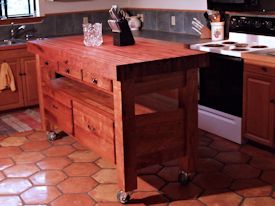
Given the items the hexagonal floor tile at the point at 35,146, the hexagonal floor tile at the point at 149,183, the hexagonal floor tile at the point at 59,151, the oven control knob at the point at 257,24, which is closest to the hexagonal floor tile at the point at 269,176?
the hexagonal floor tile at the point at 149,183

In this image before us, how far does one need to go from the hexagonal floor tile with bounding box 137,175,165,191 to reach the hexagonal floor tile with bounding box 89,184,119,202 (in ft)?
0.60

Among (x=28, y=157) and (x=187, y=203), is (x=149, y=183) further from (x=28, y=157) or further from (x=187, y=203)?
(x=28, y=157)

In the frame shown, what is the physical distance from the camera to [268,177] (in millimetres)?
3232

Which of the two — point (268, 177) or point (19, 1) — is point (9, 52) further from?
point (268, 177)

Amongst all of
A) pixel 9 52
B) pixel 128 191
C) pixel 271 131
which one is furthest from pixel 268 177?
pixel 9 52

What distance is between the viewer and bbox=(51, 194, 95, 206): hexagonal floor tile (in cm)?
292

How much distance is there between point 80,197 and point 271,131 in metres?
1.64

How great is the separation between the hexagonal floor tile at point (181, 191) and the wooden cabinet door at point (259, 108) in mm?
877

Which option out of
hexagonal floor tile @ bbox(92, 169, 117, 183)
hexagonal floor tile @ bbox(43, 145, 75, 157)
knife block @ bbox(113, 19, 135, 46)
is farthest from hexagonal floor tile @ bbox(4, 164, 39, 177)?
knife block @ bbox(113, 19, 135, 46)

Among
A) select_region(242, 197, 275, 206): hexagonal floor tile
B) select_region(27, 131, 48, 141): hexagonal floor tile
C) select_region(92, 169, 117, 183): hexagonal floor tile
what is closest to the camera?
select_region(242, 197, 275, 206): hexagonal floor tile

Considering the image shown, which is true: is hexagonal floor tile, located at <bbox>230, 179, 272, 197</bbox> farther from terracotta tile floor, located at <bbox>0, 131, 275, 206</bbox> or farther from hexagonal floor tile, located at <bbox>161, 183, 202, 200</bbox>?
hexagonal floor tile, located at <bbox>161, 183, 202, 200</bbox>

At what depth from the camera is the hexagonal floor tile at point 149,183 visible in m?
3.11

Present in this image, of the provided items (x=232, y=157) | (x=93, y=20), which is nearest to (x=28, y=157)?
(x=232, y=157)

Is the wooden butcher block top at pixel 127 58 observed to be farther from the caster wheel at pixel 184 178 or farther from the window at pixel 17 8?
the window at pixel 17 8
